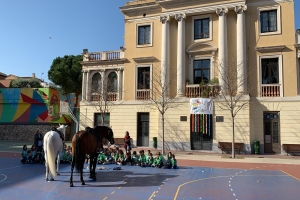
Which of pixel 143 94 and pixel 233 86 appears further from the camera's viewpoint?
pixel 143 94

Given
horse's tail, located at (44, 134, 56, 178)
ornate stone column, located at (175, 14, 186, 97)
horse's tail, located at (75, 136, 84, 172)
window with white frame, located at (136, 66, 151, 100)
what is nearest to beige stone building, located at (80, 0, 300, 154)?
ornate stone column, located at (175, 14, 186, 97)

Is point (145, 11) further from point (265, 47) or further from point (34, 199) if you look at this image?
point (34, 199)

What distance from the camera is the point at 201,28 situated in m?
24.9

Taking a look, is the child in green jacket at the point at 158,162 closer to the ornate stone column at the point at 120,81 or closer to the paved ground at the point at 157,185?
the paved ground at the point at 157,185

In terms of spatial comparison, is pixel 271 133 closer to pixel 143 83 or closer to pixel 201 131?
pixel 201 131

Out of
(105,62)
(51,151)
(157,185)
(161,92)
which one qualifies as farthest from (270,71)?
(51,151)

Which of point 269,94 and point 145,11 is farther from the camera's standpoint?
point 145,11

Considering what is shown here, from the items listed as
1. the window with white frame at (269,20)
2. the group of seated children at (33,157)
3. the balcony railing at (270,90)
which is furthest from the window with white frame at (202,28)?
the group of seated children at (33,157)

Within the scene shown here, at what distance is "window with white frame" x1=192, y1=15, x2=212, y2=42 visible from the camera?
80.1ft

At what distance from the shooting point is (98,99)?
2806cm

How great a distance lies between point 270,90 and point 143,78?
11679mm

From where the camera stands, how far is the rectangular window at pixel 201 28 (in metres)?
24.7

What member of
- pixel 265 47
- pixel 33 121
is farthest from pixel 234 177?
pixel 33 121

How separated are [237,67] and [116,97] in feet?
40.2
